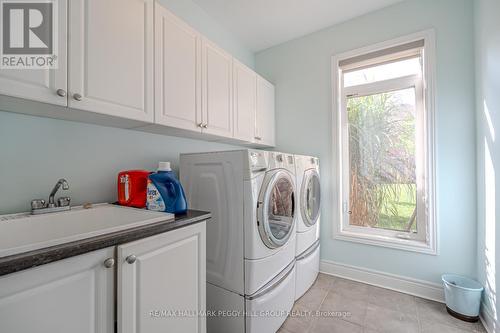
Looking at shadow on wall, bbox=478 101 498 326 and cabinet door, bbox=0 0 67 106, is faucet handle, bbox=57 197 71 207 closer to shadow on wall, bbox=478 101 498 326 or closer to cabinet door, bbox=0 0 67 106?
cabinet door, bbox=0 0 67 106

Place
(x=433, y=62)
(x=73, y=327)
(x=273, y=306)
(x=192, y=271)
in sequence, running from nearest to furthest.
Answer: (x=73, y=327) < (x=192, y=271) < (x=273, y=306) < (x=433, y=62)

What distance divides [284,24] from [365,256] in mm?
2696

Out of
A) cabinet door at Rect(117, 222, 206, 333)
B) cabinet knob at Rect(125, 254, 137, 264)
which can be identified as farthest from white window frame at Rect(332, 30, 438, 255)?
cabinet knob at Rect(125, 254, 137, 264)

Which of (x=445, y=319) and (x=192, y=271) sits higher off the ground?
(x=192, y=271)

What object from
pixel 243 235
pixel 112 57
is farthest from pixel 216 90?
pixel 243 235

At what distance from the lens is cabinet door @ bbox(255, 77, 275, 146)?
246cm

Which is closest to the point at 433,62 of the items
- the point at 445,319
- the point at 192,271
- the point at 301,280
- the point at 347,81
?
the point at 347,81

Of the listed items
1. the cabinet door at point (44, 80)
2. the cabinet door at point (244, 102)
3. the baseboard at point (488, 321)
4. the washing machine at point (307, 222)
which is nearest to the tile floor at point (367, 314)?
the baseboard at point (488, 321)

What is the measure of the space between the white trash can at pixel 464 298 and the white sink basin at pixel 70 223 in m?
2.23

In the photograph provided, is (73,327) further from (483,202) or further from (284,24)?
(284,24)

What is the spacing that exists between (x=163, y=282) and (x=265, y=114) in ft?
6.87

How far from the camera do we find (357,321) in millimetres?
1645

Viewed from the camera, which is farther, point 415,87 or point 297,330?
point 415,87

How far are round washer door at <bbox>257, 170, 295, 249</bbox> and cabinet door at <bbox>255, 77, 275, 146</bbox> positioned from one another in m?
0.87
